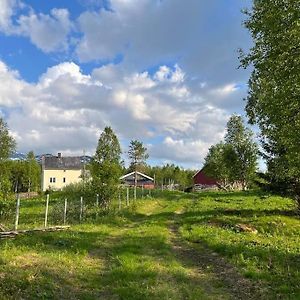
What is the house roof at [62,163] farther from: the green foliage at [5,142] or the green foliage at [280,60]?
the green foliage at [280,60]

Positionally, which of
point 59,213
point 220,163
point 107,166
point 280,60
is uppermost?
point 220,163

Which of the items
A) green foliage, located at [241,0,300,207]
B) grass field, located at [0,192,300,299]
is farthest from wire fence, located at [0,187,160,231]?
green foliage, located at [241,0,300,207]

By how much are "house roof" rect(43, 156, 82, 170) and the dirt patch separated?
364 ft

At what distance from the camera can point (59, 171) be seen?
129125mm

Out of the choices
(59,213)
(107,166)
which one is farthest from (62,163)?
(59,213)

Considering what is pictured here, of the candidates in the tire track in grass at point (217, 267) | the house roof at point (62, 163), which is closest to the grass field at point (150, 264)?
the tire track in grass at point (217, 267)

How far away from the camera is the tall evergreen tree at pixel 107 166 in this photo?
32.6 m

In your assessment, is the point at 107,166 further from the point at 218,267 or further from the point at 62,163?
the point at 62,163

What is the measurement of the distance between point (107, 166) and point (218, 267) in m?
19.5

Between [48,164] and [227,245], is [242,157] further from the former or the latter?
[48,164]

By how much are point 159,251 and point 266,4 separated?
9919 mm

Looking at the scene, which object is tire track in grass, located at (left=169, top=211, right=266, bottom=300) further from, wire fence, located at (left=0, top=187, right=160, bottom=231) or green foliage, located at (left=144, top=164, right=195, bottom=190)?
green foliage, located at (left=144, top=164, right=195, bottom=190)

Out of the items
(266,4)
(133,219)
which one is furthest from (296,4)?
(133,219)

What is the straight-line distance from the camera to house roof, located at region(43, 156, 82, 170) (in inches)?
5089
